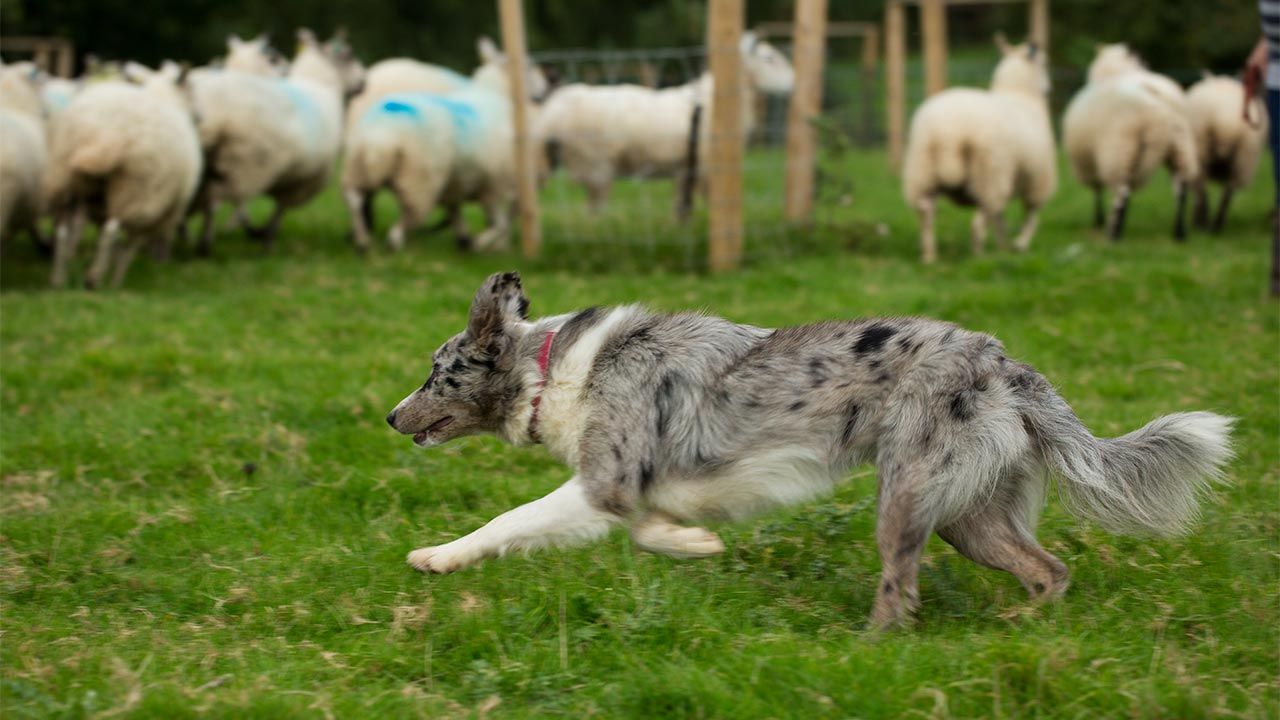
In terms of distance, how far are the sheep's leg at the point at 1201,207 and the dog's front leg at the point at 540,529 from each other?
431 inches

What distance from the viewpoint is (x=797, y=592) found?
4465 mm

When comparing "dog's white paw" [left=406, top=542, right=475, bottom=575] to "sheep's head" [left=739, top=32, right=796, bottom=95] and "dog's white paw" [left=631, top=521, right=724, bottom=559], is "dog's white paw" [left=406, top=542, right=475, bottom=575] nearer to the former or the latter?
"dog's white paw" [left=631, top=521, right=724, bottom=559]

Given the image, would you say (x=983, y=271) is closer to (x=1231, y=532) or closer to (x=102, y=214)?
(x=1231, y=532)

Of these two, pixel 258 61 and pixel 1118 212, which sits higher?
pixel 258 61

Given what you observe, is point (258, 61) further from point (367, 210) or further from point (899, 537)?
point (899, 537)

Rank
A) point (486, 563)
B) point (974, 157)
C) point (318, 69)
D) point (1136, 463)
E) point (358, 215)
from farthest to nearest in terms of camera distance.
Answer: point (318, 69)
point (358, 215)
point (974, 157)
point (486, 563)
point (1136, 463)

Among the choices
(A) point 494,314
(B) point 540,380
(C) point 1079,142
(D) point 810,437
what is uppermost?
(C) point 1079,142

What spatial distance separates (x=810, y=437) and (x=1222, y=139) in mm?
10617

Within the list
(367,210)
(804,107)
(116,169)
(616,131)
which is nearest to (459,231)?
(367,210)

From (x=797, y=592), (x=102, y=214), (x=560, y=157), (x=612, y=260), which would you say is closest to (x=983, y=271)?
(x=612, y=260)

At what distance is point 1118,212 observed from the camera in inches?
486

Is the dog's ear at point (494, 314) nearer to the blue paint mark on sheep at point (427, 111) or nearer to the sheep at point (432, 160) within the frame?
the sheep at point (432, 160)

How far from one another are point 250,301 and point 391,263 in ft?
6.30

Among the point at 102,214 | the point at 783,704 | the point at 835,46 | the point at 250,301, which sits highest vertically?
the point at 835,46
